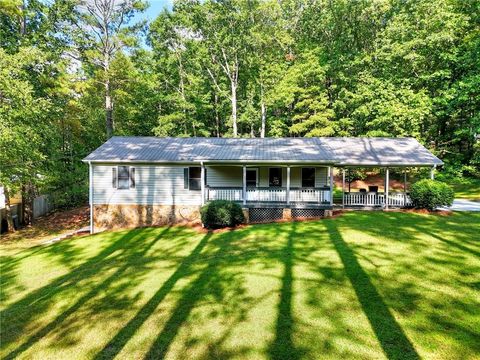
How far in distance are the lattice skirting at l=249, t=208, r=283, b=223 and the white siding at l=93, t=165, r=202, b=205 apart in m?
3.88

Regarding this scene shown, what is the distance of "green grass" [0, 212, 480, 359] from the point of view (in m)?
4.87

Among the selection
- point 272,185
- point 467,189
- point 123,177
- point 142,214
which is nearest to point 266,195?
point 272,185

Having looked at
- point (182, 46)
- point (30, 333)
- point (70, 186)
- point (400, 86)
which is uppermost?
point (182, 46)

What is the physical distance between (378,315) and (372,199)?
12.2m

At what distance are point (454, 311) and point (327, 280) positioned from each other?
2.49m

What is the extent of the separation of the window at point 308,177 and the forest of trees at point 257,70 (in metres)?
10.9

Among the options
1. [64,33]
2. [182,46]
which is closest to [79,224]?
[64,33]

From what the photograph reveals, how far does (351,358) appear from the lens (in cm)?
442

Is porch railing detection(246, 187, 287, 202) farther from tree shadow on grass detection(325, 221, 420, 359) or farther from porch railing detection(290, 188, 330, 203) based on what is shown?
tree shadow on grass detection(325, 221, 420, 359)

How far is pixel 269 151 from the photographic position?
1680 centimetres

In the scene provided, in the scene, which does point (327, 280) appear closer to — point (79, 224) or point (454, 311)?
point (454, 311)

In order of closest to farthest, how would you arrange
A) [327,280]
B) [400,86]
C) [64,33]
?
[327,280] < [64,33] < [400,86]

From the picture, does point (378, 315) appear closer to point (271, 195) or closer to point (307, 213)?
point (307, 213)

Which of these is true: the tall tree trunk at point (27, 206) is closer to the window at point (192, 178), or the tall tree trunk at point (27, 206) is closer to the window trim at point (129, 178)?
the window trim at point (129, 178)
